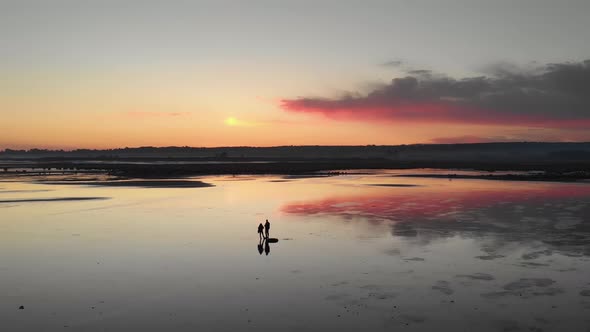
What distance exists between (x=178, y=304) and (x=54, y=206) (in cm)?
2936

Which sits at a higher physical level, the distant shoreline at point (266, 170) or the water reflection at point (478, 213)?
the distant shoreline at point (266, 170)

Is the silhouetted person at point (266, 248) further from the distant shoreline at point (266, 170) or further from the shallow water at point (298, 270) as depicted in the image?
the distant shoreline at point (266, 170)

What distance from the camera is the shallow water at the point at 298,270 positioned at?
13.3m

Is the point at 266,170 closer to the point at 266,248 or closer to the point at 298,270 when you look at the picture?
the point at 266,248

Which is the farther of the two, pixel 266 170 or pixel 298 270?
pixel 266 170

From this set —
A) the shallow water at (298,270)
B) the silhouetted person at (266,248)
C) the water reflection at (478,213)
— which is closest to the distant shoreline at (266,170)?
the water reflection at (478,213)

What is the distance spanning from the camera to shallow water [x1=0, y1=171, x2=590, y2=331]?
43.6 ft

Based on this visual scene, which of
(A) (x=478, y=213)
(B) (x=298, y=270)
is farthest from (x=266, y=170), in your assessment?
(B) (x=298, y=270)

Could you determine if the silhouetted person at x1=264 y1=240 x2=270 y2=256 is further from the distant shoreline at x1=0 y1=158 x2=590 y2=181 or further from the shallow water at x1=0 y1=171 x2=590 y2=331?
the distant shoreline at x1=0 y1=158 x2=590 y2=181

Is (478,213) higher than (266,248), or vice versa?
(478,213)

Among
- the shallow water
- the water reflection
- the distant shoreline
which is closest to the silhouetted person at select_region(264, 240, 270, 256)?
the shallow water

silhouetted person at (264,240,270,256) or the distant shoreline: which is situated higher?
the distant shoreline

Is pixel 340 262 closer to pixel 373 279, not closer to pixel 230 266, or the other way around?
pixel 373 279

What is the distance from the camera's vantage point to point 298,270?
61.1 ft
